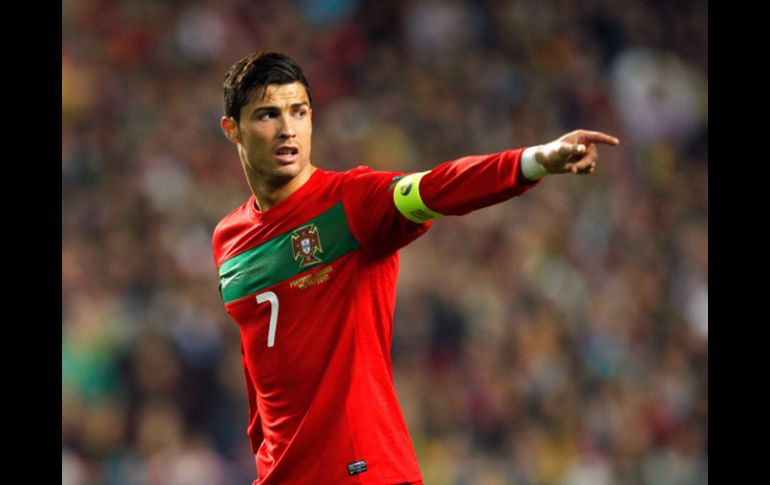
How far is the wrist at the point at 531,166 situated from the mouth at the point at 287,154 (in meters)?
1.01

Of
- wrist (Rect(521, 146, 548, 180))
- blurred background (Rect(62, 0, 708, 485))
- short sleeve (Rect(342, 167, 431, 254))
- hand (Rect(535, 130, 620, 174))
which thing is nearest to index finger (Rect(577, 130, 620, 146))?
hand (Rect(535, 130, 620, 174))

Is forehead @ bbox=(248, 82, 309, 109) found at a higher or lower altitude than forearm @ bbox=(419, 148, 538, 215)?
higher

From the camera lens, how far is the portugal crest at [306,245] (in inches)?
135

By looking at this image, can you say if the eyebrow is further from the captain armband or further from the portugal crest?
the captain armband

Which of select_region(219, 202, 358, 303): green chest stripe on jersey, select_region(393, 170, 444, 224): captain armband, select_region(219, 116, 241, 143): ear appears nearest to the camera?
select_region(393, 170, 444, 224): captain armband

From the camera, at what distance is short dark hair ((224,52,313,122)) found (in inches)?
143

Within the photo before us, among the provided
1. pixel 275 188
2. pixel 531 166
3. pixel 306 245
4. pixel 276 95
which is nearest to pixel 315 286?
pixel 306 245

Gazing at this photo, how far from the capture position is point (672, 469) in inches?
280

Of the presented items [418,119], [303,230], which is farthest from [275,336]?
[418,119]

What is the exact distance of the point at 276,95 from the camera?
11.9 feet

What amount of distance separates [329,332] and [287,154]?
0.64 meters

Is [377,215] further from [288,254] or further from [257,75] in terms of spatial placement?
[257,75]

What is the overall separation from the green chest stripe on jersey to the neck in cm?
15

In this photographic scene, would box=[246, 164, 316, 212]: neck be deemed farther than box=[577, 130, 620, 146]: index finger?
Yes
